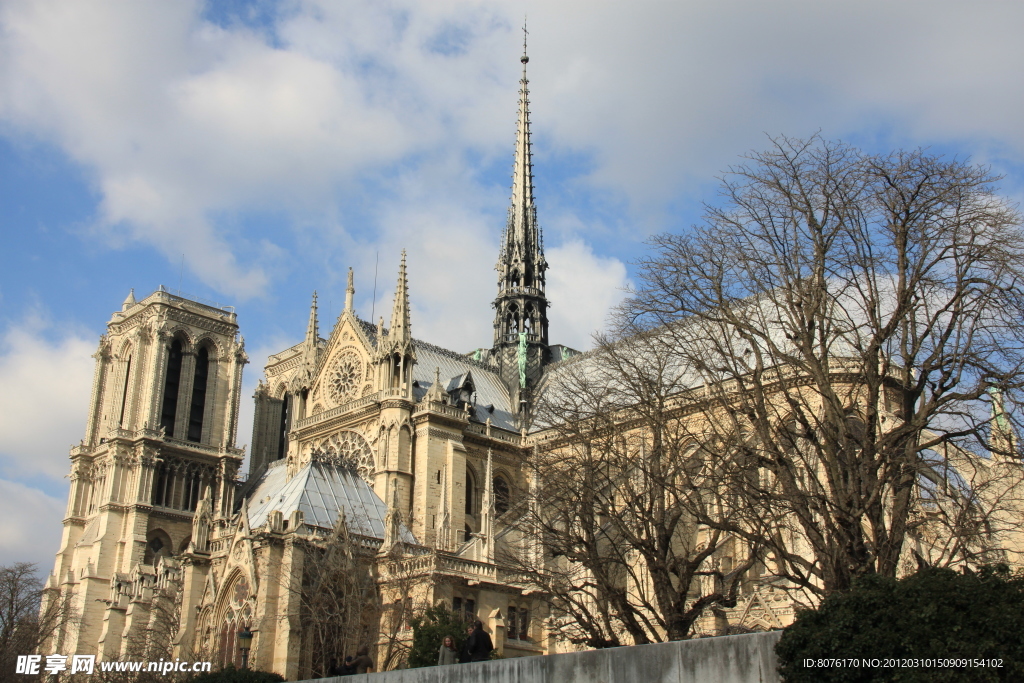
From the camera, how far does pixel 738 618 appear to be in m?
35.2

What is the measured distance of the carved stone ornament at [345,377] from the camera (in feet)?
176

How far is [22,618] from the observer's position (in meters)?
61.7

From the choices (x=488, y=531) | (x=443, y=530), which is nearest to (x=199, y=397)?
(x=443, y=530)

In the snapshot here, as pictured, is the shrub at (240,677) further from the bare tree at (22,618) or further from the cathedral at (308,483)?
the bare tree at (22,618)

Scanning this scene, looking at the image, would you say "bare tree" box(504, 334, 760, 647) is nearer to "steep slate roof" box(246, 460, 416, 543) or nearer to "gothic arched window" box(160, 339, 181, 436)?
"steep slate roof" box(246, 460, 416, 543)

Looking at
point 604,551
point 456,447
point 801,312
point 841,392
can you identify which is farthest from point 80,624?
point 801,312

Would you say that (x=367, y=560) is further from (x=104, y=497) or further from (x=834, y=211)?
(x=104, y=497)

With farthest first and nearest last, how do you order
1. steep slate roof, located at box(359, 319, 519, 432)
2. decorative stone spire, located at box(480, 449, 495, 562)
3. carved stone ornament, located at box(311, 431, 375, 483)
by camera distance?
steep slate roof, located at box(359, 319, 519, 432)
carved stone ornament, located at box(311, 431, 375, 483)
decorative stone spire, located at box(480, 449, 495, 562)

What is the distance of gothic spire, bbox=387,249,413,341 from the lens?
51.0 m

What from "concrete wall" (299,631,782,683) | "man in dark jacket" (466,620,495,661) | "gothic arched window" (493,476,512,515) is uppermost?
"gothic arched window" (493,476,512,515)

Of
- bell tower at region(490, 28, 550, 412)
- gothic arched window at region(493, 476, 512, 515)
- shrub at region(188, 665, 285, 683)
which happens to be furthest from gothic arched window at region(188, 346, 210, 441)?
shrub at region(188, 665, 285, 683)

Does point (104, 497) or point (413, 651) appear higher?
point (104, 497)

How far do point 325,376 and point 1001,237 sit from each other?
40.8m

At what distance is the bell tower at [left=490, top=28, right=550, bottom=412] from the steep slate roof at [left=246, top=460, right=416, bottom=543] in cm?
1541
